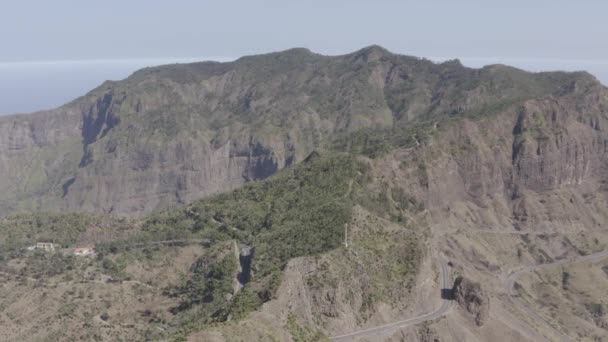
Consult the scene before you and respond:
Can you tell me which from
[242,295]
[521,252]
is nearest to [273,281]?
[242,295]

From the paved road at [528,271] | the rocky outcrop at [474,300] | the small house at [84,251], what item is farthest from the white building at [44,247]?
the paved road at [528,271]

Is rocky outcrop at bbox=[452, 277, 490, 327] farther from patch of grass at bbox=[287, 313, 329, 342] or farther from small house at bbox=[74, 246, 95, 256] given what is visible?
small house at bbox=[74, 246, 95, 256]

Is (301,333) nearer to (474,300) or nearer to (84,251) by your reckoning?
(474,300)

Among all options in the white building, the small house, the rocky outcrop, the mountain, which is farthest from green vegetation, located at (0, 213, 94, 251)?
the rocky outcrop

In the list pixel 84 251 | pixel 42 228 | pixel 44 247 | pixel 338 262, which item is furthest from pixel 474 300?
pixel 42 228

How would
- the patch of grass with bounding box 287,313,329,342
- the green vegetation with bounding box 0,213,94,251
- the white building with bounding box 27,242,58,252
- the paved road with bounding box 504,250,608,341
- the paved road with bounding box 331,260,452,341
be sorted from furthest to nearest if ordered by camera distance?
the green vegetation with bounding box 0,213,94,251, the white building with bounding box 27,242,58,252, the paved road with bounding box 504,250,608,341, the paved road with bounding box 331,260,452,341, the patch of grass with bounding box 287,313,329,342

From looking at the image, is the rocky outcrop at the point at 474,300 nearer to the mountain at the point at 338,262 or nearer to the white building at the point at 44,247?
the mountain at the point at 338,262

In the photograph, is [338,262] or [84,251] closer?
[338,262]
